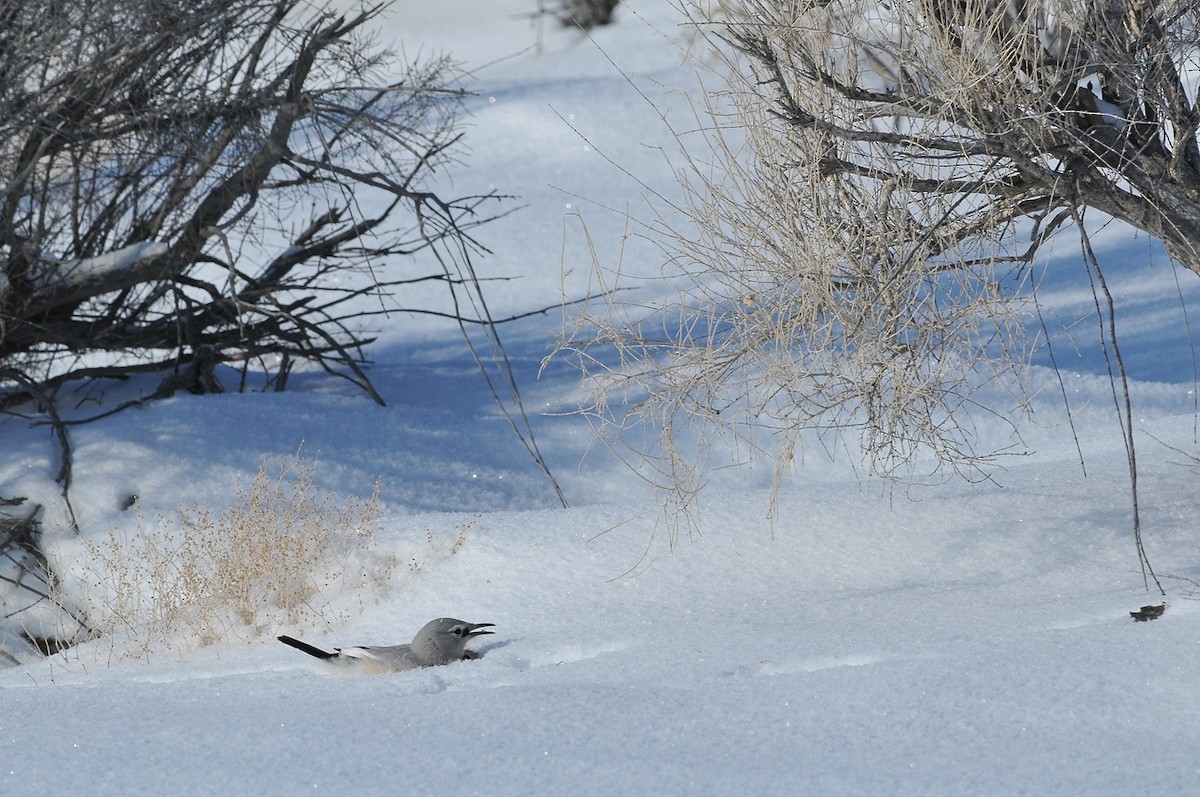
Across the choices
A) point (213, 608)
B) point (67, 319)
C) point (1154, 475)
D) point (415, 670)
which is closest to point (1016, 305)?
point (1154, 475)

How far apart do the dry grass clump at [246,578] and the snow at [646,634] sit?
0.10 m

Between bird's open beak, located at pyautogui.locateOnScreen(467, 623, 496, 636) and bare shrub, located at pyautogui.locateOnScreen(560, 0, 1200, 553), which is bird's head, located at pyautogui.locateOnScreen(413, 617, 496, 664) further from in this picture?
bare shrub, located at pyautogui.locateOnScreen(560, 0, 1200, 553)

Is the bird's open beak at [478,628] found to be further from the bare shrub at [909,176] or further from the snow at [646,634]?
the bare shrub at [909,176]

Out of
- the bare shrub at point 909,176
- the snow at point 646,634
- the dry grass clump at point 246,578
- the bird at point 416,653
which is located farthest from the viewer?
the dry grass clump at point 246,578

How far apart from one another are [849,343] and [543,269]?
7362 mm

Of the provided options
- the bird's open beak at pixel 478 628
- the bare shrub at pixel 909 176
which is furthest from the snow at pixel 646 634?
the bare shrub at pixel 909 176

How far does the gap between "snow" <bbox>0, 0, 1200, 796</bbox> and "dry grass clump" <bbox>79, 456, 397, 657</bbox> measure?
0.10 m

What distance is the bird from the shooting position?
11.4 ft

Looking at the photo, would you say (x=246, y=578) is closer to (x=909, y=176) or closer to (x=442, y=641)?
(x=442, y=641)

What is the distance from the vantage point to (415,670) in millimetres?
3385

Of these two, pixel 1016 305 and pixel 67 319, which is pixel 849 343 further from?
pixel 67 319

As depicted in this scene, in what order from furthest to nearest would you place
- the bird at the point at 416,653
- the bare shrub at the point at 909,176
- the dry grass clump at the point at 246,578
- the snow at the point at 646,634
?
the dry grass clump at the point at 246,578
the bird at the point at 416,653
the bare shrub at the point at 909,176
the snow at the point at 646,634

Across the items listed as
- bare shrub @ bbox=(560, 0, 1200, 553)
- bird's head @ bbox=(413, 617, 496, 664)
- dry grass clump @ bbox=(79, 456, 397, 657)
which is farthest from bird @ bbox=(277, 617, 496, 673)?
bare shrub @ bbox=(560, 0, 1200, 553)

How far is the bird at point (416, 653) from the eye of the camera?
3.48 meters
